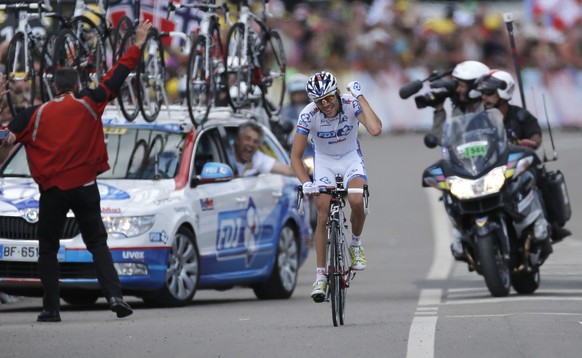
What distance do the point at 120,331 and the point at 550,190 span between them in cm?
552

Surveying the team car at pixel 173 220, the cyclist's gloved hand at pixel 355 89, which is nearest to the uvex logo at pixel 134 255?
Result: the team car at pixel 173 220

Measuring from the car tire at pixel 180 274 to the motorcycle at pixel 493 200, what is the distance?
2308mm

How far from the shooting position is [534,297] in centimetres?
1588

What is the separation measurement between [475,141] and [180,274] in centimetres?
300

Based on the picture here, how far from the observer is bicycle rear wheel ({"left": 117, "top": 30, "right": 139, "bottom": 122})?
16.9 m

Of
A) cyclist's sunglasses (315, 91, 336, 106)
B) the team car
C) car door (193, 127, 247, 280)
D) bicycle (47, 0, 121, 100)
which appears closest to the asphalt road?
the team car

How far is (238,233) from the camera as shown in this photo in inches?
669

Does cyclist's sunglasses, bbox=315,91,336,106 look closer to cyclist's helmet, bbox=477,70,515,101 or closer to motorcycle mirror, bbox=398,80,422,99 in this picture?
motorcycle mirror, bbox=398,80,422,99

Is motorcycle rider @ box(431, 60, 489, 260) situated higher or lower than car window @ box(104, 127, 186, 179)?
higher

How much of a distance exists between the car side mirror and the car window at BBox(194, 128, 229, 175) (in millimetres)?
399

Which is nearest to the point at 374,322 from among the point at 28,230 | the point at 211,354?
the point at 211,354

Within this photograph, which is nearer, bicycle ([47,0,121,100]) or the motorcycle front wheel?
the motorcycle front wheel

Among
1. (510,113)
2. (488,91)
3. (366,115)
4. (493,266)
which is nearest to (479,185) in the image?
(493,266)

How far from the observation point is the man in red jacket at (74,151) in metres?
13.7
